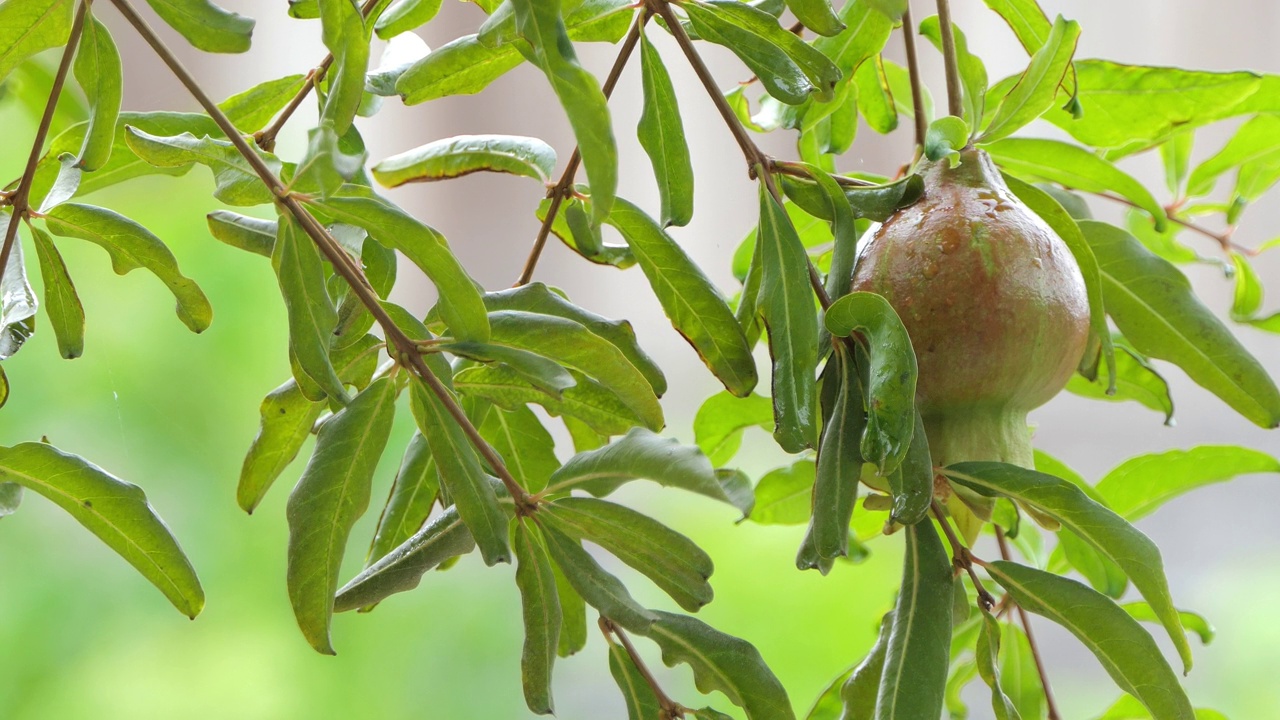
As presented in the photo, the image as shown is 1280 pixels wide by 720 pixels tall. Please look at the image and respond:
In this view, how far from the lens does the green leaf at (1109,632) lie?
447mm

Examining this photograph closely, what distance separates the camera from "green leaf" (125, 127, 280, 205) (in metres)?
0.40

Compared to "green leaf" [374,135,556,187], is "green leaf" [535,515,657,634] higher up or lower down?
lower down

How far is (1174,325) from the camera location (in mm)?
554

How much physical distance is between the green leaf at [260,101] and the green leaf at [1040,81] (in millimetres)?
331

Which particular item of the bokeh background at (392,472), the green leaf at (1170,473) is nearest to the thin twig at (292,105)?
the green leaf at (1170,473)

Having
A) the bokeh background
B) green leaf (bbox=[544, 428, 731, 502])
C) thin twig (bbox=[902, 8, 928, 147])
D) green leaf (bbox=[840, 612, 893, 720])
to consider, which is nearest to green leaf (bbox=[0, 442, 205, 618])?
green leaf (bbox=[544, 428, 731, 502])

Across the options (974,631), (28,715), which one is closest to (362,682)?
(28,715)

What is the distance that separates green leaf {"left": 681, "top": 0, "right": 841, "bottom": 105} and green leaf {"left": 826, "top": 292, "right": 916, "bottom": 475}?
102 millimetres

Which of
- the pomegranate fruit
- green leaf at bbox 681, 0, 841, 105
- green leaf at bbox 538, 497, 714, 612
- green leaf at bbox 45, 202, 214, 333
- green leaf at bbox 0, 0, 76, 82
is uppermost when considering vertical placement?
green leaf at bbox 681, 0, 841, 105

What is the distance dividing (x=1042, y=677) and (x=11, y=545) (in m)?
1.23

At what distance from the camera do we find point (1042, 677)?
2.03 ft

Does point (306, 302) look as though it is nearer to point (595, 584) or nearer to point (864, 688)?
point (595, 584)

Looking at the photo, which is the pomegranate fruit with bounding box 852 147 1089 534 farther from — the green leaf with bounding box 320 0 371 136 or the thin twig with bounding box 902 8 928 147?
the green leaf with bounding box 320 0 371 136

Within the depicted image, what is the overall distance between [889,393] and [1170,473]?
0.38m
